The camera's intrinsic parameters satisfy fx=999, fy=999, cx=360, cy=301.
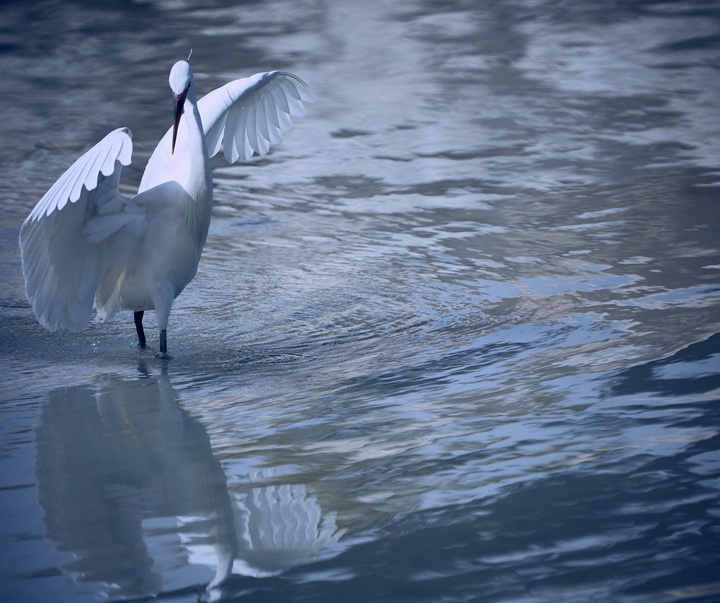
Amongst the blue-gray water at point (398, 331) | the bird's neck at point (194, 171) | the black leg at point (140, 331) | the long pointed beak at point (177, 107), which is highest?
the long pointed beak at point (177, 107)

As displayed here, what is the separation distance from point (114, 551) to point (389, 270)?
3.30 metres

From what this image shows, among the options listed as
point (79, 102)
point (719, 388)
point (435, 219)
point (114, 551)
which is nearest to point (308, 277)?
point (435, 219)

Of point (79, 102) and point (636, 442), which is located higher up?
point (79, 102)

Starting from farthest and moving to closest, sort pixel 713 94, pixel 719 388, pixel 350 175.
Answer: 1. pixel 713 94
2. pixel 350 175
3. pixel 719 388

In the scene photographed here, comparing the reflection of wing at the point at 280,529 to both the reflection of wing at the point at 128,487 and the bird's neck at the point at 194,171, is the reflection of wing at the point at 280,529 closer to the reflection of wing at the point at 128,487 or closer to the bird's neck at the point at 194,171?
the reflection of wing at the point at 128,487

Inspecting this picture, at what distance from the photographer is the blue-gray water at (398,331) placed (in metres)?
2.51

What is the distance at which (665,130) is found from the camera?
294 inches

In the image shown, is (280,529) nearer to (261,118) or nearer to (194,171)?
(194,171)

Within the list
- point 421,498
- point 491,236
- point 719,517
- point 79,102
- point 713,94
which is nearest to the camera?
point 719,517

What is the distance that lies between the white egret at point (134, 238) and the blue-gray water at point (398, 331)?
0.25 meters

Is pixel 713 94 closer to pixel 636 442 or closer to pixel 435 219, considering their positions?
pixel 435 219

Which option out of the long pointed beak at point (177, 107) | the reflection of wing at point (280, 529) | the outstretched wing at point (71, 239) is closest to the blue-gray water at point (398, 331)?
the reflection of wing at point (280, 529)

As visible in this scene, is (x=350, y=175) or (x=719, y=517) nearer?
(x=719, y=517)

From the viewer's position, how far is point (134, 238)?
195 inches
